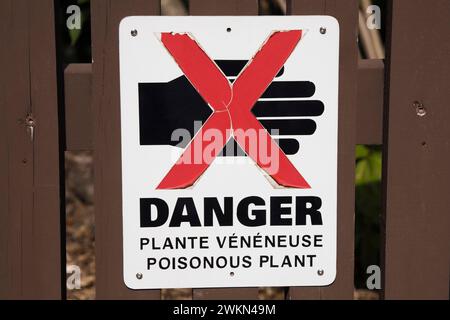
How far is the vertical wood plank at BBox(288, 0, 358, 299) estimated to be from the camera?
5.08ft

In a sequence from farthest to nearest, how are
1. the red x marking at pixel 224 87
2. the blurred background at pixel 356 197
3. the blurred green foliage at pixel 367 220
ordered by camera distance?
the blurred green foliage at pixel 367 220
the blurred background at pixel 356 197
the red x marking at pixel 224 87

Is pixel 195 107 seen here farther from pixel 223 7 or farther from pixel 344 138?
pixel 344 138

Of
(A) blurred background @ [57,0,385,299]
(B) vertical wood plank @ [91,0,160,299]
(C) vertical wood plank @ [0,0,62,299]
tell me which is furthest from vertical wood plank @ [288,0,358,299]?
(C) vertical wood plank @ [0,0,62,299]

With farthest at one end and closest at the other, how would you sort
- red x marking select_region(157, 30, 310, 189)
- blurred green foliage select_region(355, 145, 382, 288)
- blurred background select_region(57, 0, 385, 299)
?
blurred green foliage select_region(355, 145, 382, 288) → blurred background select_region(57, 0, 385, 299) → red x marking select_region(157, 30, 310, 189)

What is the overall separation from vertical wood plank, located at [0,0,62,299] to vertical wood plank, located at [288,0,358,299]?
56cm

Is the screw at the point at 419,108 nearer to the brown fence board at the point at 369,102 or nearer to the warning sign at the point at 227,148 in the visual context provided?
the brown fence board at the point at 369,102

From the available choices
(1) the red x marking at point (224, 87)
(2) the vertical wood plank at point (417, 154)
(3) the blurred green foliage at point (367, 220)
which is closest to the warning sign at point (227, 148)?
(1) the red x marking at point (224, 87)

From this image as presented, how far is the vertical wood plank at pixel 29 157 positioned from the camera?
1.53m

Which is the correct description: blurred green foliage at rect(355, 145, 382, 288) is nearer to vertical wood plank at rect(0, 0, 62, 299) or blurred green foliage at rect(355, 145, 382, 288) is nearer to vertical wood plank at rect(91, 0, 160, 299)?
vertical wood plank at rect(91, 0, 160, 299)

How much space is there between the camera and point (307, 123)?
155 centimetres

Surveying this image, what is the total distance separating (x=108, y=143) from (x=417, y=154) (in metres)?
0.71

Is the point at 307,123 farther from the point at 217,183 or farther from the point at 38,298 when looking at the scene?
the point at 38,298

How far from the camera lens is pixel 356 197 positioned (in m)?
2.71

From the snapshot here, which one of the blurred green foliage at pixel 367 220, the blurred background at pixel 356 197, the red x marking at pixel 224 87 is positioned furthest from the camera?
the blurred green foliage at pixel 367 220
